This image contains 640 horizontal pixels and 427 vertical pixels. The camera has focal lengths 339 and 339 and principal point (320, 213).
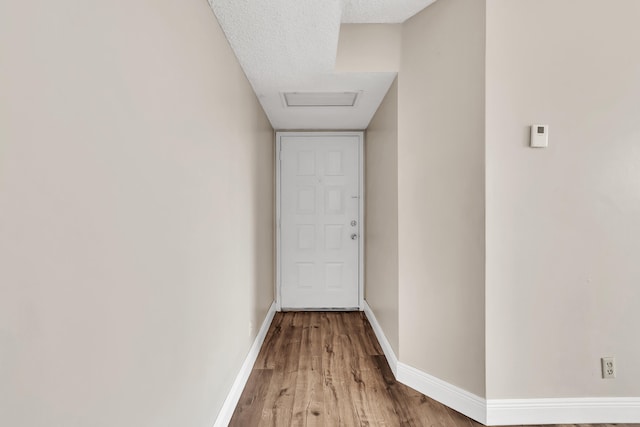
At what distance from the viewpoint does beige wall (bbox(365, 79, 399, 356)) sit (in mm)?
2420

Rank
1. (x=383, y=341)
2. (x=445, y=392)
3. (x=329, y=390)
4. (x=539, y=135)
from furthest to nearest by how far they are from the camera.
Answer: (x=383, y=341), (x=329, y=390), (x=445, y=392), (x=539, y=135)

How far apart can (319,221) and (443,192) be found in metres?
2.00

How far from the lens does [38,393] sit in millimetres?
627

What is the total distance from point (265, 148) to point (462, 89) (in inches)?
75.4

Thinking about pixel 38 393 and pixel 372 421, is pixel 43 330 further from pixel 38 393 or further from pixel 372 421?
pixel 372 421

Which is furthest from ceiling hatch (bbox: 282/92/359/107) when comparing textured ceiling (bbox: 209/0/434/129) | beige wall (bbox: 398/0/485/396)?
beige wall (bbox: 398/0/485/396)

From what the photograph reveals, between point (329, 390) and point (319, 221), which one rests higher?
point (319, 221)

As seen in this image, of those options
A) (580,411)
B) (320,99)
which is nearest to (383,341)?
(580,411)

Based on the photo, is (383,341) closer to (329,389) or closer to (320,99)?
(329,389)

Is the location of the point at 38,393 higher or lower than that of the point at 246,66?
lower

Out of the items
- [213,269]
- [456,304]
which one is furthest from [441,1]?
[213,269]

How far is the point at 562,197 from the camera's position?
6.10 feet

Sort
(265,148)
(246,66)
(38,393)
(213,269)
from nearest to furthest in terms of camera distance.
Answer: (38,393) < (213,269) < (246,66) < (265,148)

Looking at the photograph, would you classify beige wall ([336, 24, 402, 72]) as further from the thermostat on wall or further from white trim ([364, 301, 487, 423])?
white trim ([364, 301, 487, 423])
